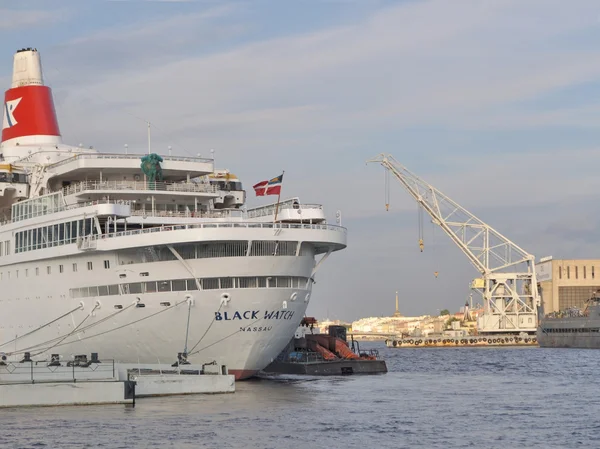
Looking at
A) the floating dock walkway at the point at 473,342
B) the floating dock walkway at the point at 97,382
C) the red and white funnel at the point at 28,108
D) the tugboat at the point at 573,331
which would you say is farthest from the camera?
the floating dock walkway at the point at 473,342

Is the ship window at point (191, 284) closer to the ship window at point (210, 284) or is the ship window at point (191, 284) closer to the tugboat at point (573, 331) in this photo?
the ship window at point (210, 284)

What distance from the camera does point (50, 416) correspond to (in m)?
45.6

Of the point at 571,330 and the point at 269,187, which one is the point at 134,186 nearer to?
the point at 269,187

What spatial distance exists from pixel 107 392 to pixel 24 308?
54.7ft

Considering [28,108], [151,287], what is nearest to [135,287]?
[151,287]

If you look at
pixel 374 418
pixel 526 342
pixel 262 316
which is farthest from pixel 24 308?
pixel 526 342

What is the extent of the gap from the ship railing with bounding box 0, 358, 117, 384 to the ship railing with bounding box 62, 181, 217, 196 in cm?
1305

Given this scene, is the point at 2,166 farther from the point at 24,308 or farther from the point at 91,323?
the point at 91,323

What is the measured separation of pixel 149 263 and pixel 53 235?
782 centimetres

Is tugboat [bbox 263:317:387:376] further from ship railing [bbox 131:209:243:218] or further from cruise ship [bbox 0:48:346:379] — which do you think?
ship railing [bbox 131:209:243:218]

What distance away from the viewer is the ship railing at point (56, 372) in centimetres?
5006

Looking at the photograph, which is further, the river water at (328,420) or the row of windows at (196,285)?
the row of windows at (196,285)

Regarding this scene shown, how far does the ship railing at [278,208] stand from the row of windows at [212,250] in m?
2.32

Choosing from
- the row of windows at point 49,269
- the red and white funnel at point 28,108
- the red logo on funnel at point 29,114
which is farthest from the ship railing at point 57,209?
the red logo on funnel at point 29,114
